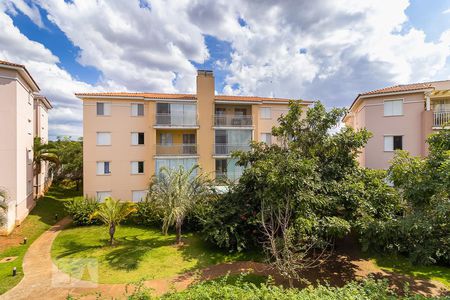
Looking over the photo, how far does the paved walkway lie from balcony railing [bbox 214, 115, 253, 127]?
1835cm

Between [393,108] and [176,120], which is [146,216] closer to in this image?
[176,120]

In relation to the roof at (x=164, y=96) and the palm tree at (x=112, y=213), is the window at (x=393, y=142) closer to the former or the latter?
the roof at (x=164, y=96)

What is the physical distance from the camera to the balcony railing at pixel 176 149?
2845 centimetres

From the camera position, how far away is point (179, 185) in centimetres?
1759

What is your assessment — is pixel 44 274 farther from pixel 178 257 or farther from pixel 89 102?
pixel 89 102

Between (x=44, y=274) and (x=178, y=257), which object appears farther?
(x=178, y=257)

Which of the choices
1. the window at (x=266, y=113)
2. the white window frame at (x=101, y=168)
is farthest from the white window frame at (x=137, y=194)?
the window at (x=266, y=113)

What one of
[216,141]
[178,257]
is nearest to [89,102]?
[216,141]

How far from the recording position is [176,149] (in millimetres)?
28891

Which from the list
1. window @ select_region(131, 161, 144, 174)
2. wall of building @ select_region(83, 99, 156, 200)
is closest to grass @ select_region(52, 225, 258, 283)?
wall of building @ select_region(83, 99, 156, 200)

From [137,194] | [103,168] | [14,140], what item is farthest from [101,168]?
[14,140]

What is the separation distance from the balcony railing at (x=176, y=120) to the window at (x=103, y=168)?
7.56 meters

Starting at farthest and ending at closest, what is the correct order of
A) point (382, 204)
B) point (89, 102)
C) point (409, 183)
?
→ point (89, 102)
point (382, 204)
point (409, 183)

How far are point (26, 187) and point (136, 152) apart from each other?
11.0 m
